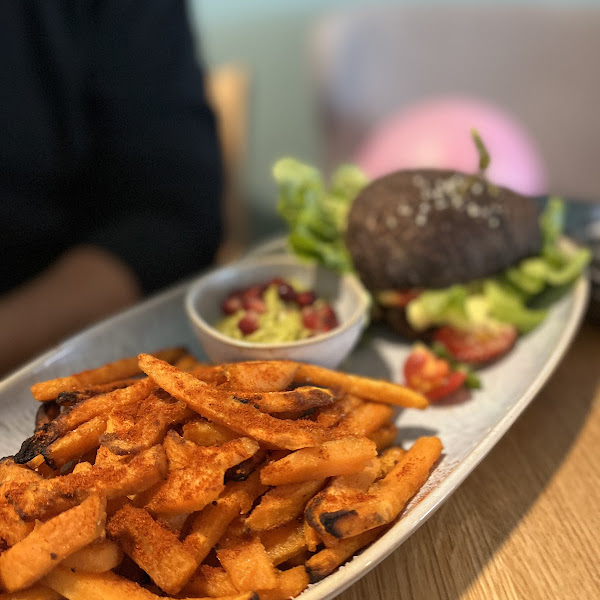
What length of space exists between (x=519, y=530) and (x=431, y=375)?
57cm

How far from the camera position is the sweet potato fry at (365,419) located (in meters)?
1.27

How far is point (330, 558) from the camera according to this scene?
1061 mm

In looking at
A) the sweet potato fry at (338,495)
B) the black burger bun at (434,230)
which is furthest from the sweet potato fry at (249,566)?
the black burger bun at (434,230)

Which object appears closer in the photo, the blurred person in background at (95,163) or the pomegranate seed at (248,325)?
the pomegranate seed at (248,325)

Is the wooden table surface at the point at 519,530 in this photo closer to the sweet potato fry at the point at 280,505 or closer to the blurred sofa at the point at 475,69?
the sweet potato fry at the point at 280,505

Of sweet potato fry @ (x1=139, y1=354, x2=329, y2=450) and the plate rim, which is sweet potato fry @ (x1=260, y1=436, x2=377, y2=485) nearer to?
sweet potato fry @ (x1=139, y1=354, x2=329, y2=450)

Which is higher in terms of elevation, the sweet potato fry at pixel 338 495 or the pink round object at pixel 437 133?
the sweet potato fry at pixel 338 495

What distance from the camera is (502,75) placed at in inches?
171

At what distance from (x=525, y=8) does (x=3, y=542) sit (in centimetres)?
448

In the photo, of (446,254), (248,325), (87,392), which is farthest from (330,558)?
(446,254)

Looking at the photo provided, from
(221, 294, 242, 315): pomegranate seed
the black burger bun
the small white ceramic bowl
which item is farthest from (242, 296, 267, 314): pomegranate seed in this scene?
the black burger bun

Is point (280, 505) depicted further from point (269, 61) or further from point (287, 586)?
point (269, 61)

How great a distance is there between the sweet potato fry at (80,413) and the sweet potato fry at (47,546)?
0.72 feet

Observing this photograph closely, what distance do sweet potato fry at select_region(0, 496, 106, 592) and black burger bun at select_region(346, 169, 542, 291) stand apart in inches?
53.1
